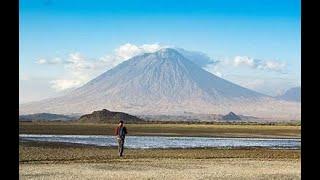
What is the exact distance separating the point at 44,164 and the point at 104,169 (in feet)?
10.9

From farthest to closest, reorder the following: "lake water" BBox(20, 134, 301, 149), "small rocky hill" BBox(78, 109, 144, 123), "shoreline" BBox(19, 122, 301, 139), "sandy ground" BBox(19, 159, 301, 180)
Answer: "small rocky hill" BBox(78, 109, 144, 123) < "shoreline" BBox(19, 122, 301, 139) < "lake water" BBox(20, 134, 301, 149) < "sandy ground" BBox(19, 159, 301, 180)

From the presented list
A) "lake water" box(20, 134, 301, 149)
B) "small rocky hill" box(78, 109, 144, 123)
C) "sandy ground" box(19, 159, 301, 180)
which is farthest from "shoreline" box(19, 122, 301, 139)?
"small rocky hill" box(78, 109, 144, 123)

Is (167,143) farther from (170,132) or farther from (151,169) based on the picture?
(170,132)

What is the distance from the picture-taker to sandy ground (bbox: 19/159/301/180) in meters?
18.4

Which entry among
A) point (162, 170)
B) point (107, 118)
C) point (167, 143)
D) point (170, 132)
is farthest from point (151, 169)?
point (107, 118)

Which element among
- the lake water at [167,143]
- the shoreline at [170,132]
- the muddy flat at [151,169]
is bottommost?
the shoreline at [170,132]

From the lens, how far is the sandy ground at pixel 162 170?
18409 mm

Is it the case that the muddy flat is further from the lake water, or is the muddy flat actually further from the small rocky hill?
the small rocky hill

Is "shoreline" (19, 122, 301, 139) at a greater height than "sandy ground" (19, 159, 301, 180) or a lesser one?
lesser

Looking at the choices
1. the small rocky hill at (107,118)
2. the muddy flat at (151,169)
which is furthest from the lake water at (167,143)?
the small rocky hill at (107,118)

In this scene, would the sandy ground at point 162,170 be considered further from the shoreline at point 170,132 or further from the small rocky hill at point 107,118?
the small rocky hill at point 107,118

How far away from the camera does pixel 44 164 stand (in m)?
23.0

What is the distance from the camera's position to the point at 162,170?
20.4 m
